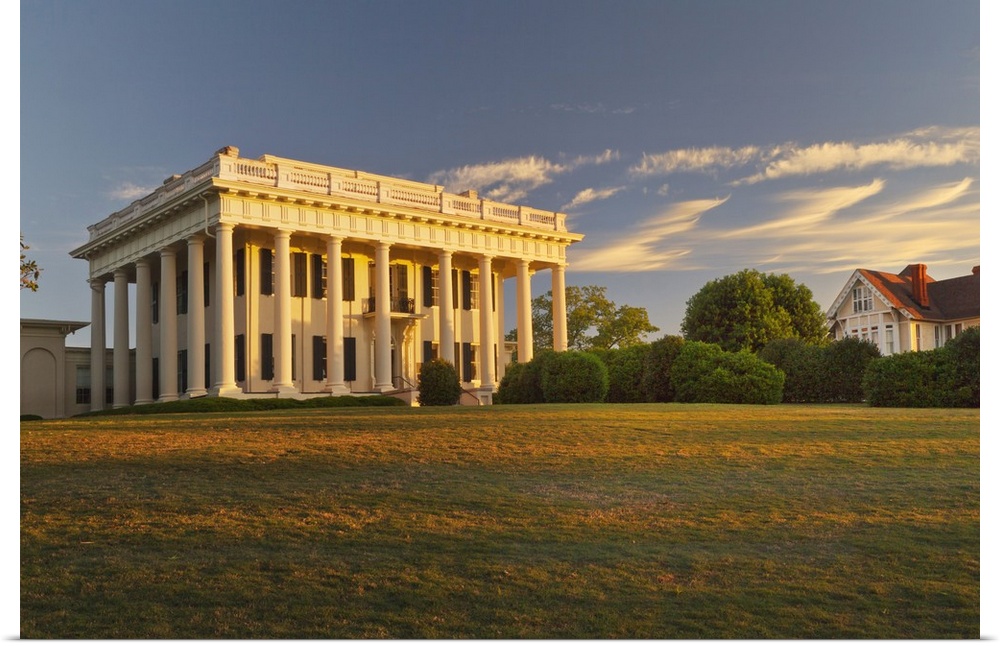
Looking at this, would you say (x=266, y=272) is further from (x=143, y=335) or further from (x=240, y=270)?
(x=143, y=335)

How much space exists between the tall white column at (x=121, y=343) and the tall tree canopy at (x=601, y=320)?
81.3ft

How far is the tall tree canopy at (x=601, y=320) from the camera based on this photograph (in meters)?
54.7

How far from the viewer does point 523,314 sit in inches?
1774

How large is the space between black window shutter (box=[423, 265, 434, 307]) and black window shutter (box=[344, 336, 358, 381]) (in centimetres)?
478

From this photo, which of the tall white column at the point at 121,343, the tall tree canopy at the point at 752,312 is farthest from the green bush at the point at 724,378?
the tall white column at the point at 121,343

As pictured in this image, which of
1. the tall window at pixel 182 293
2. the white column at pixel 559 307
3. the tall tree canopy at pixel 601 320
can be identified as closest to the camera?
the tall window at pixel 182 293

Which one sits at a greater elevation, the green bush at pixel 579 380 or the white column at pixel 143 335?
the white column at pixel 143 335

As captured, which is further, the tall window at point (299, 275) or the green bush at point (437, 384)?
the tall window at point (299, 275)

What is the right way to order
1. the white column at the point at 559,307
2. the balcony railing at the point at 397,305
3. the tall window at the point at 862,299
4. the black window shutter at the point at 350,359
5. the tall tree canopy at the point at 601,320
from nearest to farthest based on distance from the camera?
the black window shutter at the point at 350,359 < the tall window at the point at 862,299 < the balcony railing at the point at 397,305 < the white column at the point at 559,307 < the tall tree canopy at the point at 601,320

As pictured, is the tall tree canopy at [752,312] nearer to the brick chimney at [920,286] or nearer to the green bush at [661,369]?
the brick chimney at [920,286]

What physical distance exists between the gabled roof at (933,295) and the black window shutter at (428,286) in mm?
19419

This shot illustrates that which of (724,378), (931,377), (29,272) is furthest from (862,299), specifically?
(29,272)

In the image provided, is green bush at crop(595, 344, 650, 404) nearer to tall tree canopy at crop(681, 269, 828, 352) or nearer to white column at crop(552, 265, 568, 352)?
white column at crop(552, 265, 568, 352)

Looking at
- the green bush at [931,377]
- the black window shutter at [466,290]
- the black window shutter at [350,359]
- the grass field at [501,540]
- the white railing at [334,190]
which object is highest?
the white railing at [334,190]
